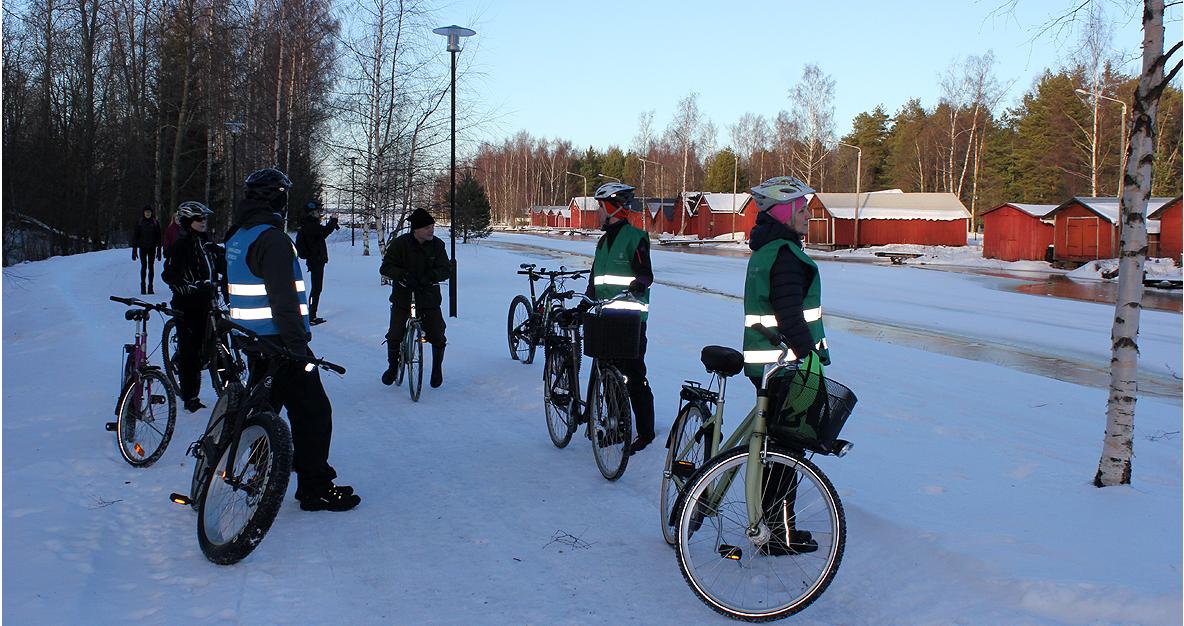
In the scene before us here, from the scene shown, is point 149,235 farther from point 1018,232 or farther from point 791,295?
point 1018,232

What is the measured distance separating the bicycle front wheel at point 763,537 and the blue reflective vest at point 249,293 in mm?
2352

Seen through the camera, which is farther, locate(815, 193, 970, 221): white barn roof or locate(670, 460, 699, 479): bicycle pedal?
locate(815, 193, 970, 221): white barn roof

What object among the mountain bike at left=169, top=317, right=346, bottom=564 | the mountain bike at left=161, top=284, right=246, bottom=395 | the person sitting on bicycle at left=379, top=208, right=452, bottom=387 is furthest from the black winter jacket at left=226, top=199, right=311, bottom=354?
the person sitting on bicycle at left=379, top=208, right=452, bottom=387

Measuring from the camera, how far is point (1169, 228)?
34.6 metres

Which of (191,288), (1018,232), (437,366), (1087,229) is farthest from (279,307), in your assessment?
(1018,232)

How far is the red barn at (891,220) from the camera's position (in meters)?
54.5

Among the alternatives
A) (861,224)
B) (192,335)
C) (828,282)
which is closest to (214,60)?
(828,282)

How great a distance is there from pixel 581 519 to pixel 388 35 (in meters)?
22.5

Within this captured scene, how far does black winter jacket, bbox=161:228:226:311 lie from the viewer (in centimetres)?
720

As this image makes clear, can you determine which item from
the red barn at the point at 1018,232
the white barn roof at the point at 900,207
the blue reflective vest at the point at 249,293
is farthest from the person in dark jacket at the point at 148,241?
the white barn roof at the point at 900,207

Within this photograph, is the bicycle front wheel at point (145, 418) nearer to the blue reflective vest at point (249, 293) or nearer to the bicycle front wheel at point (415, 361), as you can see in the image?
the blue reflective vest at point (249, 293)

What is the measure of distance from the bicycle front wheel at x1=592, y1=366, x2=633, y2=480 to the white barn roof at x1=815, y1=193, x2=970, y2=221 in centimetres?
5093

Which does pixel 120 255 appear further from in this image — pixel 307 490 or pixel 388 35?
pixel 307 490

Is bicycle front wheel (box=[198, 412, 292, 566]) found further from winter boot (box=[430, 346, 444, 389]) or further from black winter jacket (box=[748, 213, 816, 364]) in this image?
winter boot (box=[430, 346, 444, 389])
